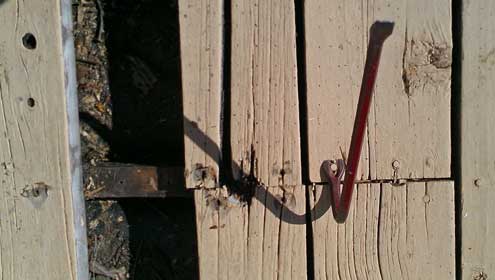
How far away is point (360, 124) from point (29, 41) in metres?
0.80

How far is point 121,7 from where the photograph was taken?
5.42 ft

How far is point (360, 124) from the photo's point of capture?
1.28 m

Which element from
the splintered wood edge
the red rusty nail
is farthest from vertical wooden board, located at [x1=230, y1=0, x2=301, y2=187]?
the splintered wood edge

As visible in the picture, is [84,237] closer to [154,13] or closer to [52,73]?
[52,73]

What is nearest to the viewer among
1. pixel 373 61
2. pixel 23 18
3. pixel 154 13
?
pixel 373 61

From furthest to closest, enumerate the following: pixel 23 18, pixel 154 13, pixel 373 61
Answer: pixel 154 13
pixel 23 18
pixel 373 61

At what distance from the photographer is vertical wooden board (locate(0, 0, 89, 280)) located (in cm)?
151

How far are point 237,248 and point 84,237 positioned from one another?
0.38 metres

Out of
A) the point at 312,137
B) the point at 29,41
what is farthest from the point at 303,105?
the point at 29,41

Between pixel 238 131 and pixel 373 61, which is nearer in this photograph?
pixel 373 61

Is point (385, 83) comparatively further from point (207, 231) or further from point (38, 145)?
point (38, 145)

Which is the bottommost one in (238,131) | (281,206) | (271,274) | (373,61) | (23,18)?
(271,274)
